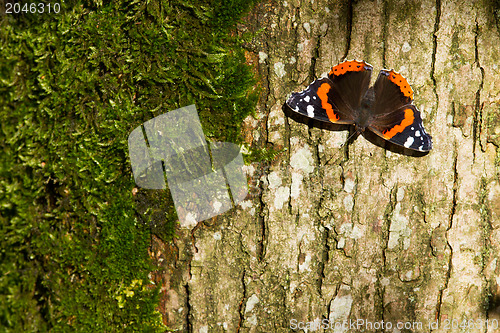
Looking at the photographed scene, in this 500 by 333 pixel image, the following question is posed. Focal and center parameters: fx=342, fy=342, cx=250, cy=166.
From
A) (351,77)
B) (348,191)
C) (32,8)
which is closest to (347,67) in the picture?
(351,77)

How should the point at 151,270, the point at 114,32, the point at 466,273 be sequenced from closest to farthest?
1. the point at 114,32
2. the point at 151,270
3. the point at 466,273

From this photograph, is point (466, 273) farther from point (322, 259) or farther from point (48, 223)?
point (48, 223)

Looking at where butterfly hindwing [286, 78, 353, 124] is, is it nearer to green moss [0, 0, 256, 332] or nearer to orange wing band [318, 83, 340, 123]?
orange wing band [318, 83, 340, 123]

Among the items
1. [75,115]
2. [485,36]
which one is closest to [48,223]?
[75,115]

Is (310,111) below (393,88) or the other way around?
below

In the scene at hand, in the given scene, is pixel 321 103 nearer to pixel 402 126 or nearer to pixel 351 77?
pixel 351 77

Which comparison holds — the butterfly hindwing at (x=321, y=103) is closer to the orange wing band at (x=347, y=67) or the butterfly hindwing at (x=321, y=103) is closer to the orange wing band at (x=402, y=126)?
the orange wing band at (x=347, y=67)
